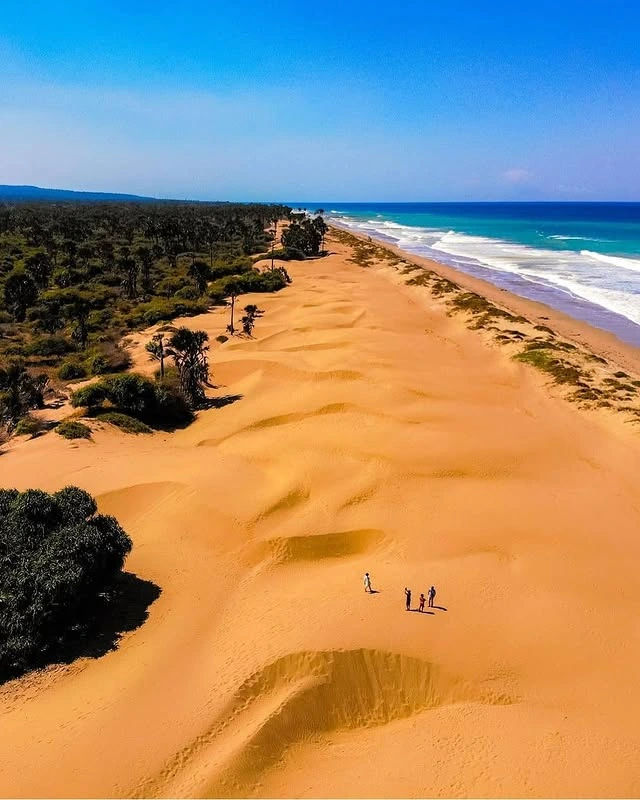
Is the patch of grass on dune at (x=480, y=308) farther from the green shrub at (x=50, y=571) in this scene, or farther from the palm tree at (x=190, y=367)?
the green shrub at (x=50, y=571)

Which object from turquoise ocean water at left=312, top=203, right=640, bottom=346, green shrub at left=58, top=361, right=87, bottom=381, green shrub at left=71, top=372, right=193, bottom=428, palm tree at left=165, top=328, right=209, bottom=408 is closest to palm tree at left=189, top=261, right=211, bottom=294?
green shrub at left=58, top=361, right=87, bottom=381

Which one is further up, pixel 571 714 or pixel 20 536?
pixel 20 536

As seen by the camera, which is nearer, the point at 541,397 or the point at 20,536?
the point at 20,536

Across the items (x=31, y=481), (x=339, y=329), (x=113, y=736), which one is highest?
(x=339, y=329)

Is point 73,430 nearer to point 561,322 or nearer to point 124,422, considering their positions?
point 124,422

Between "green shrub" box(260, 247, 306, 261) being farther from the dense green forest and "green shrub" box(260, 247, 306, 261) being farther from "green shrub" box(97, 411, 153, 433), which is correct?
"green shrub" box(97, 411, 153, 433)

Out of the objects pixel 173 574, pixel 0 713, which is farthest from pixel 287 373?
pixel 0 713

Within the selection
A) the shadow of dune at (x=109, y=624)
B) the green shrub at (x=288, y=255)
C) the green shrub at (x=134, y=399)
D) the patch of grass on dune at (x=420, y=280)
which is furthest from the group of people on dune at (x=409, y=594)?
the green shrub at (x=288, y=255)

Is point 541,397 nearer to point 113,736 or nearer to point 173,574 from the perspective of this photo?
point 173,574

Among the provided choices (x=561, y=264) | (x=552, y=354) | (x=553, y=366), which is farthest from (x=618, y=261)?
(x=553, y=366)
